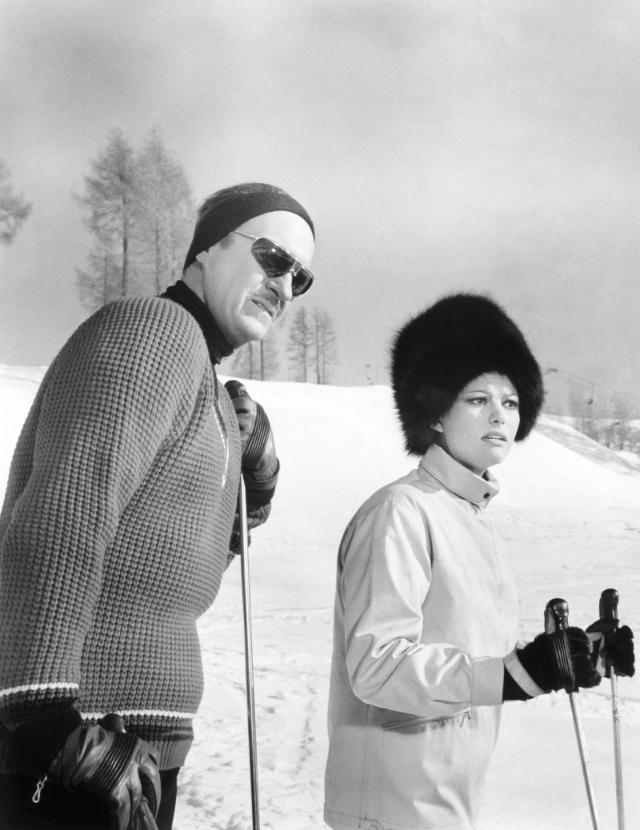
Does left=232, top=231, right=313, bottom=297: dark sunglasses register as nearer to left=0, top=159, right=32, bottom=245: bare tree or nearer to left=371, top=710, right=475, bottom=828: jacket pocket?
left=371, top=710, right=475, bottom=828: jacket pocket

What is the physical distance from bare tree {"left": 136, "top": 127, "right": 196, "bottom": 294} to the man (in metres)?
15.8

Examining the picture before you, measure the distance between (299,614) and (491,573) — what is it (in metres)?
5.28

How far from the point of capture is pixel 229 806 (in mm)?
2662

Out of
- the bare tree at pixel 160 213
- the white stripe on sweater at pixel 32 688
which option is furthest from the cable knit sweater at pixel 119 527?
the bare tree at pixel 160 213

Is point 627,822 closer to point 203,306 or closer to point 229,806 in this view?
point 229,806

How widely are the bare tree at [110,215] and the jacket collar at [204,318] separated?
1597 cm

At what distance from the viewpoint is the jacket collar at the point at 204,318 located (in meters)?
1.27

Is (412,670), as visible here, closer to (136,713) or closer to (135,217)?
(136,713)

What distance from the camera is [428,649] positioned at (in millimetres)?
1142

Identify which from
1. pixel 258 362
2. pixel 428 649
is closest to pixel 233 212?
pixel 428 649

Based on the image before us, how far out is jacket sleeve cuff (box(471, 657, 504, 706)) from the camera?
43.3 inches

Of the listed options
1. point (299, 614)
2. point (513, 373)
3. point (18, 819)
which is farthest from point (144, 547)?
point (299, 614)

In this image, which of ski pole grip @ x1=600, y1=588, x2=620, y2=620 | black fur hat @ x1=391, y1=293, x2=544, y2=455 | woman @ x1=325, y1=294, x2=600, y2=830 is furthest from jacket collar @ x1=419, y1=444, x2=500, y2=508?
ski pole grip @ x1=600, y1=588, x2=620, y2=620

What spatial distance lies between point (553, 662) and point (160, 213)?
17.2 m
